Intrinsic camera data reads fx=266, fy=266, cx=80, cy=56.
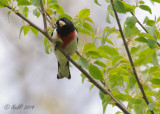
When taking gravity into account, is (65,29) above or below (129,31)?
above

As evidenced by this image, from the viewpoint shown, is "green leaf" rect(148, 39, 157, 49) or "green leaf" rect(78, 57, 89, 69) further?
"green leaf" rect(78, 57, 89, 69)

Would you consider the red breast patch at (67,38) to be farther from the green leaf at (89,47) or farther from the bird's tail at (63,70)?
the green leaf at (89,47)

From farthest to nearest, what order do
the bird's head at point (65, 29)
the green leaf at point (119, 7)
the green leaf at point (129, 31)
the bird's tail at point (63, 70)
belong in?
the bird's tail at point (63, 70) < the bird's head at point (65, 29) < the green leaf at point (129, 31) < the green leaf at point (119, 7)

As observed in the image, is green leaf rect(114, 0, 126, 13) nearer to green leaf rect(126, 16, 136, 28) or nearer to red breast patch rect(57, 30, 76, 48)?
green leaf rect(126, 16, 136, 28)

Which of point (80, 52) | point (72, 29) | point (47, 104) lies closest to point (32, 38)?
point (47, 104)

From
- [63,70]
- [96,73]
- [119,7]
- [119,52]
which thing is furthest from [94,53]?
[63,70]

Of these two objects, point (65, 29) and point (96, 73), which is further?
point (65, 29)

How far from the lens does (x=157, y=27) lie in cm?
231

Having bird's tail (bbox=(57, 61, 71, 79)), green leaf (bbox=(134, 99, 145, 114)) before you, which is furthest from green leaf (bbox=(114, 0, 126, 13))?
bird's tail (bbox=(57, 61, 71, 79))

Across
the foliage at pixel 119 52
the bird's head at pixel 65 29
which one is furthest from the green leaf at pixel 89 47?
the bird's head at pixel 65 29

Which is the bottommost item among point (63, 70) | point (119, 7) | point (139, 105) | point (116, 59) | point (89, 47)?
point (139, 105)

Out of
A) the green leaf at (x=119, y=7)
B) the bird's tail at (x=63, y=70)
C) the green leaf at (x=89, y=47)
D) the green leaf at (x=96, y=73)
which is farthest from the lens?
the bird's tail at (x=63, y=70)

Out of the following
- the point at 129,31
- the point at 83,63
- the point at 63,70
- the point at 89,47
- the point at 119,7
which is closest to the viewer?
the point at 119,7

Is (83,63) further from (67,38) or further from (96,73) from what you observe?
(67,38)
